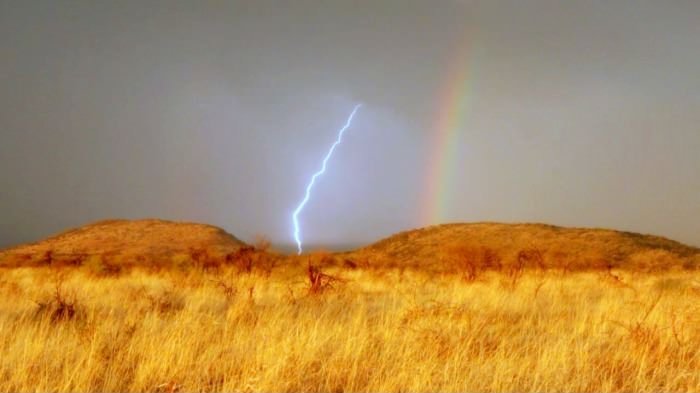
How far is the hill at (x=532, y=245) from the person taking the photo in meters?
38.0

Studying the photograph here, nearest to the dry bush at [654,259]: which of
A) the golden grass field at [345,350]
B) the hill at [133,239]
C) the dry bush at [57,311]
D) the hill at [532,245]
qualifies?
the hill at [532,245]

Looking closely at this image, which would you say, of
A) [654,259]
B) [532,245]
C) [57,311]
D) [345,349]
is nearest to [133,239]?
[532,245]

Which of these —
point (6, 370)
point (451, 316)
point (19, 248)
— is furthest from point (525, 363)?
point (19, 248)

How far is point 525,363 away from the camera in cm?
509

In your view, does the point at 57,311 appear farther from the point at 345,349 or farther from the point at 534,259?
the point at 534,259

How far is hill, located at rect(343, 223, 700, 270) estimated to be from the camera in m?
38.0

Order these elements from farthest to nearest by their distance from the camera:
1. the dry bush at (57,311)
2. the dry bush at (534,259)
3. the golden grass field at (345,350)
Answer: the dry bush at (534,259) < the dry bush at (57,311) < the golden grass field at (345,350)

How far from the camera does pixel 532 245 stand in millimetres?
40500

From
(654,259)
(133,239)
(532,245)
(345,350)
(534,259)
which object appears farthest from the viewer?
(133,239)

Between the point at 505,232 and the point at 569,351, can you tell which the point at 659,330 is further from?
the point at 505,232

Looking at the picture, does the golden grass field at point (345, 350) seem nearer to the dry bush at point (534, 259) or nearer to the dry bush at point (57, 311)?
the dry bush at point (57, 311)

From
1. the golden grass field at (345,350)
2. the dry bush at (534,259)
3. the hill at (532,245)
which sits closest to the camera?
the golden grass field at (345,350)

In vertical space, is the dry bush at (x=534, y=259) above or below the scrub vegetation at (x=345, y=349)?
above

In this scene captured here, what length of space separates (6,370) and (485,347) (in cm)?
423
